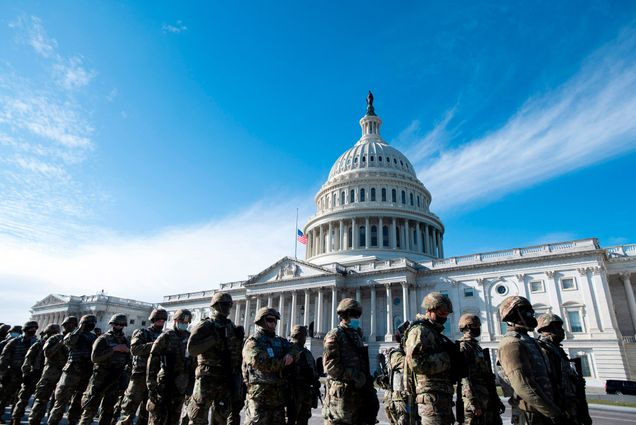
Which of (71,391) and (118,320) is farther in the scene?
(118,320)

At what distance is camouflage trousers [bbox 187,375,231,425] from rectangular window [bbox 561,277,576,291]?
40703 mm

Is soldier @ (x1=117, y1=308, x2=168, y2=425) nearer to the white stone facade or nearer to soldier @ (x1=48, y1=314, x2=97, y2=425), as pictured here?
soldier @ (x1=48, y1=314, x2=97, y2=425)

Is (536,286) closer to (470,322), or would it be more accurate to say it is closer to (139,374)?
(470,322)

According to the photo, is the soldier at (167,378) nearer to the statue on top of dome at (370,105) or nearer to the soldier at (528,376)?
the soldier at (528,376)

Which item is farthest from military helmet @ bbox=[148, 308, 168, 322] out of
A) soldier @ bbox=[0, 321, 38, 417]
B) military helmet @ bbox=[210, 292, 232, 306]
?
soldier @ bbox=[0, 321, 38, 417]

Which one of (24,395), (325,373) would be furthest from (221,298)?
(24,395)

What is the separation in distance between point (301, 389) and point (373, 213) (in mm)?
55081

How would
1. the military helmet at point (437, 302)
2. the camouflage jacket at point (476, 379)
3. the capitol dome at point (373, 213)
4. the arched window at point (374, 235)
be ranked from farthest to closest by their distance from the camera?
the arched window at point (374, 235) → the capitol dome at point (373, 213) → the camouflage jacket at point (476, 379) → the military helmet at point (437, 302)

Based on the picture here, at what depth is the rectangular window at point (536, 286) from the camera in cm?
3962

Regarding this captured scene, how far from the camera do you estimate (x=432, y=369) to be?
4.79m

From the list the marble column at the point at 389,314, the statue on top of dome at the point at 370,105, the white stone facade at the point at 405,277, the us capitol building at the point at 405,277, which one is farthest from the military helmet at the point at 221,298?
the statue on top of dome at the point at 370,105

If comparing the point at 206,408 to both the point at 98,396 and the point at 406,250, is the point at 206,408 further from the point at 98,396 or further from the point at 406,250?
the point at 406,250

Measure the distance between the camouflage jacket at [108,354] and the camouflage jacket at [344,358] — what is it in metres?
5.58

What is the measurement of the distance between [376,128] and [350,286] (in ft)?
144
